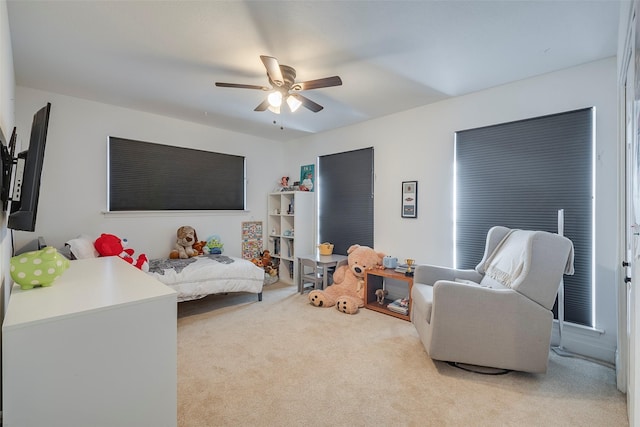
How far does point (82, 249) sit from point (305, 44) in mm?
2717

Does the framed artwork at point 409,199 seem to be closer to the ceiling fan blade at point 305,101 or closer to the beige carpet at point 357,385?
the beige carpet at point 357,385

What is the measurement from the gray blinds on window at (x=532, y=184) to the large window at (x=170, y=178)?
3.25m

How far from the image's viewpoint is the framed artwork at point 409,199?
11.7ft

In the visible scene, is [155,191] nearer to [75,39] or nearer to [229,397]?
[75,39]

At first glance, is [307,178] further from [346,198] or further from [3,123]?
[3,123]

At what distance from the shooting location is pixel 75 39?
2143 millimetres

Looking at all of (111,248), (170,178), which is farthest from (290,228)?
(111,248)

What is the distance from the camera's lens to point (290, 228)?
4875mm

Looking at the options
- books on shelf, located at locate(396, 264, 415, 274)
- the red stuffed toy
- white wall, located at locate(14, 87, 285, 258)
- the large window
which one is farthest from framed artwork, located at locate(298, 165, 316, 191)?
the red stuffed toy

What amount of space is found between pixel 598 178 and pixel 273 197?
4108 millimetres

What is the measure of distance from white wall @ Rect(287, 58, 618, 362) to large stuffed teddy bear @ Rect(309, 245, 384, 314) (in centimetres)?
36

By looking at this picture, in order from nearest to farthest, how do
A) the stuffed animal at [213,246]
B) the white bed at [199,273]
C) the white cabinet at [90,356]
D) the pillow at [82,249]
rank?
1. the white cabinet at [90,356]
2. the pillow at [82,249]
3. the white bed at [199,273]
4. the stuffed animal at [213,246]

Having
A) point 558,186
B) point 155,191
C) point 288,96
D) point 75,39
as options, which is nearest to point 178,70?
point 75,39

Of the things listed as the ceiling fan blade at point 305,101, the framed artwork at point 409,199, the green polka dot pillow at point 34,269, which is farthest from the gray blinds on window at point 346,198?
the green polka dot pillow at point 34,269
